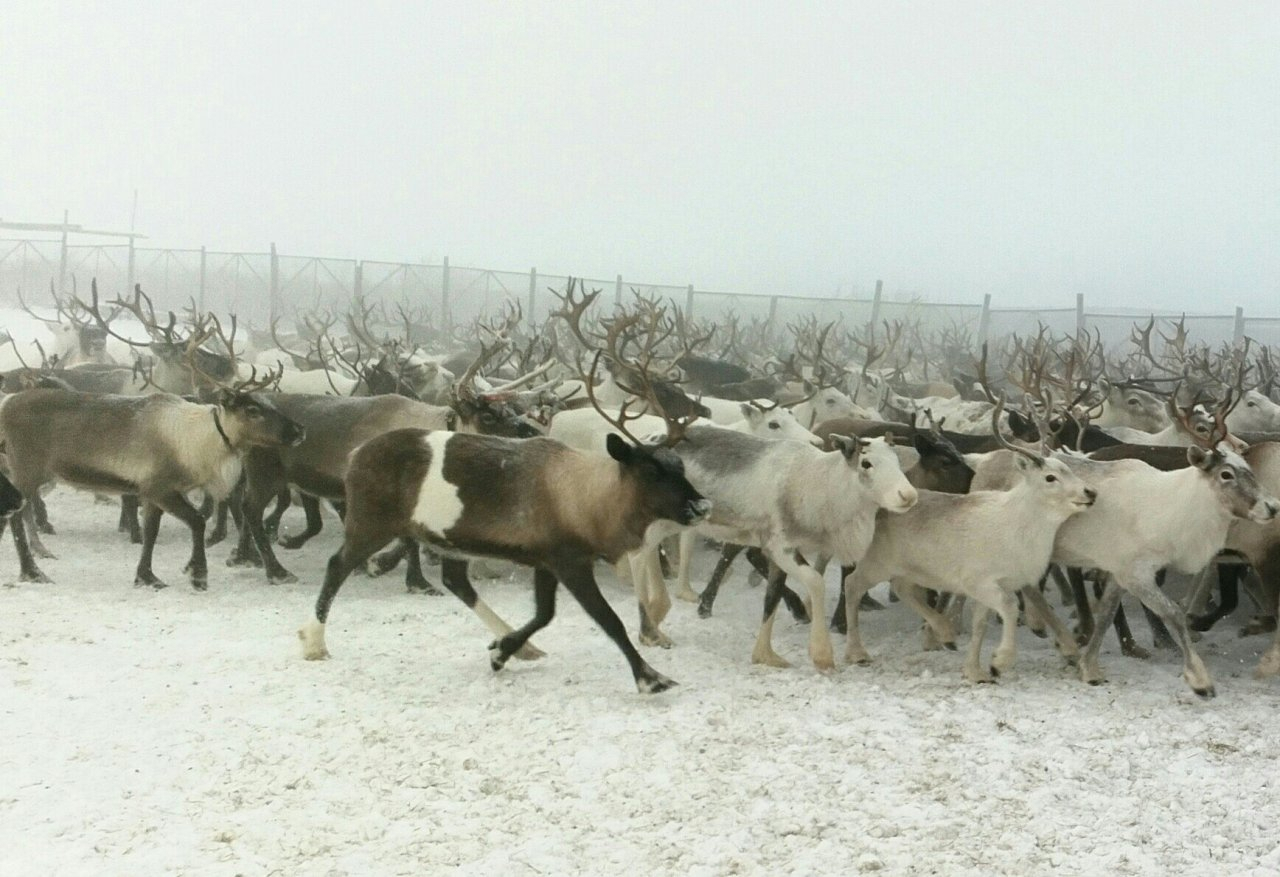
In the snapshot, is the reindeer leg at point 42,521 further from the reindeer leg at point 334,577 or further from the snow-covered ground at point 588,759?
the reindeer leg at point 334,577

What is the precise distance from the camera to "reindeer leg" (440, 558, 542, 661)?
14.2 ft

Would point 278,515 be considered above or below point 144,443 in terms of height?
below

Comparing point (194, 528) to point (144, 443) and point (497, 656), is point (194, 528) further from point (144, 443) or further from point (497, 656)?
point (497, 656)

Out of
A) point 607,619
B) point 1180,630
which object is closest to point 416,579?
point 607,619

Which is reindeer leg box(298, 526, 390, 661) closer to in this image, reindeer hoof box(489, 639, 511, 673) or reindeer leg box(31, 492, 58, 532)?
reindeer hoof box(489, 639, 511, 673)

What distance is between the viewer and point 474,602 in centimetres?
442

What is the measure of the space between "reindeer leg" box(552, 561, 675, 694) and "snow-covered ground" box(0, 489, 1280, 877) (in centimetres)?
7

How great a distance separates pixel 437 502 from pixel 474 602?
0.55 m

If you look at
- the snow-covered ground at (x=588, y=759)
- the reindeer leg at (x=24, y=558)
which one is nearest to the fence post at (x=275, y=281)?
the reindeer leg at (x=24, y=558)

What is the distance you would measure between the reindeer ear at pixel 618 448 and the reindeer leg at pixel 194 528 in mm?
2577

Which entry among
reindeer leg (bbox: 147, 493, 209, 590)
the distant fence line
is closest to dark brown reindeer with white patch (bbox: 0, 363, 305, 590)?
reindeer leg (bbox: 147, 493, 209, 590)

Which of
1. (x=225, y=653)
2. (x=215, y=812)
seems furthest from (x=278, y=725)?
(x=225, y=653)

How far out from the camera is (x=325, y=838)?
279 cm

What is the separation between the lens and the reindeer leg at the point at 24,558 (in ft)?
17.3
